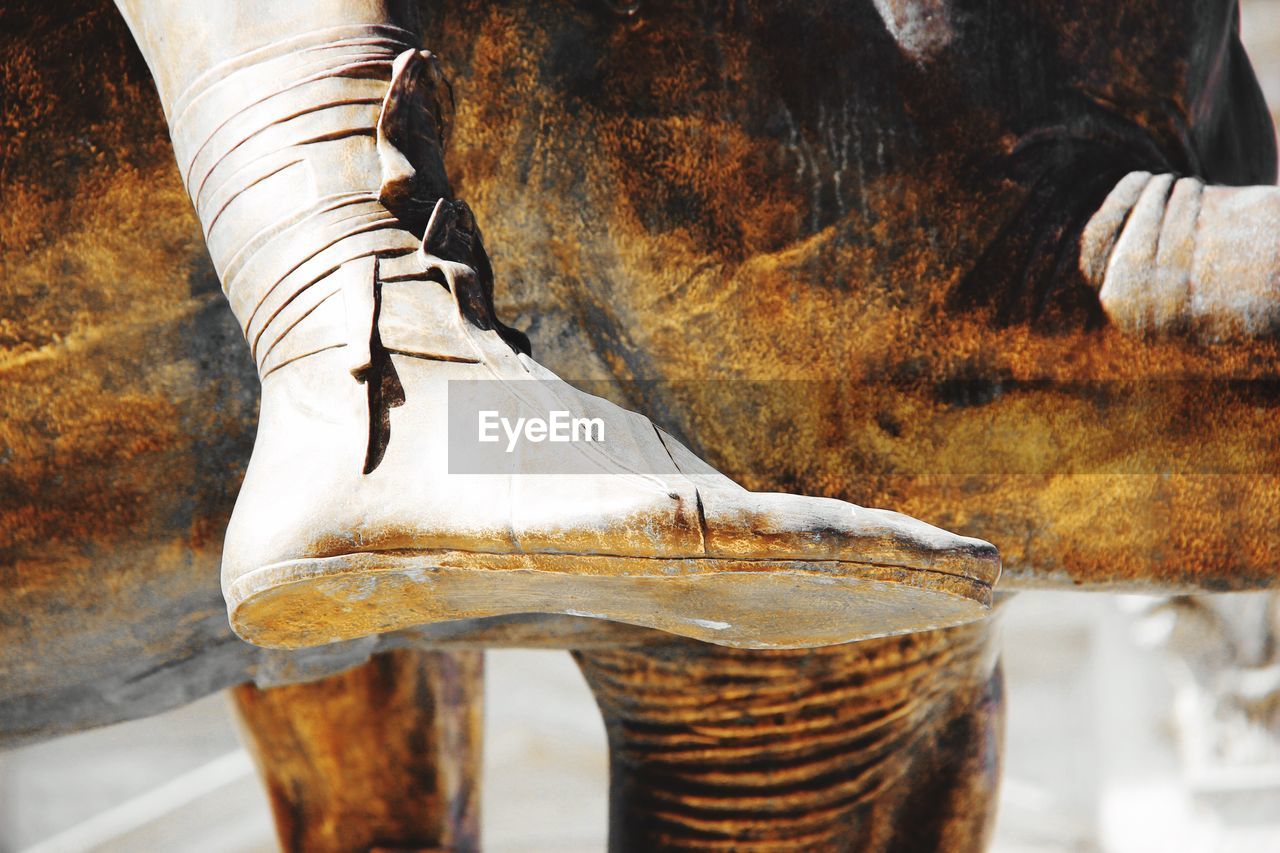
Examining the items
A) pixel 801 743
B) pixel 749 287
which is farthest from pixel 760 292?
pixel 801 743

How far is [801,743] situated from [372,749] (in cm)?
45

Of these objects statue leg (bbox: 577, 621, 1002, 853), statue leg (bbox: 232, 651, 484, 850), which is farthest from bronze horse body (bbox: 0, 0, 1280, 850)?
statue leg (bbox: 232, 651, 484, 850)

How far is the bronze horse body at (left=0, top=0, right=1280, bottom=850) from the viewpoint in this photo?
3.73ft

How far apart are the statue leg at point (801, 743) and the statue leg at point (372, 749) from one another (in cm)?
25

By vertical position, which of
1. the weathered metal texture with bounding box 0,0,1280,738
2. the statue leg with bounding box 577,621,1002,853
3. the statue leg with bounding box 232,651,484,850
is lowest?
the statue leg with bounding box 232,651,484,850

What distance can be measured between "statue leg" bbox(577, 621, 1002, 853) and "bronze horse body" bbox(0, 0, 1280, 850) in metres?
0.22

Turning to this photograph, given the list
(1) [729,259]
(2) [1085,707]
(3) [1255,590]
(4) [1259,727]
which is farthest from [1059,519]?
(2) [1085,707]

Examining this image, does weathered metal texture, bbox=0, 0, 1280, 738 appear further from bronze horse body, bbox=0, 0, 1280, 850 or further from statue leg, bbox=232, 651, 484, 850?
statue leg, bbox=232, 651, 484, 850

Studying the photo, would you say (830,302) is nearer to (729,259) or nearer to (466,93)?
(729,259)

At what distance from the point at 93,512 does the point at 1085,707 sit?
327cm

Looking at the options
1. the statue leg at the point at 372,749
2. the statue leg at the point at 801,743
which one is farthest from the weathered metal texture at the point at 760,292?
the statue leg at the point at 372,749

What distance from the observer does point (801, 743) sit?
1.44 metres

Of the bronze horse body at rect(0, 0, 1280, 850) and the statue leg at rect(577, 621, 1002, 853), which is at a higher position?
the bronze horse body at rect(0, 0, 1280, 850)

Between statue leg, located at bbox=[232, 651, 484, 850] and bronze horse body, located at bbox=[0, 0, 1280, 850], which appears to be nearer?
bronze horse body, located at bbox=[0, 0, 1280, 850]
